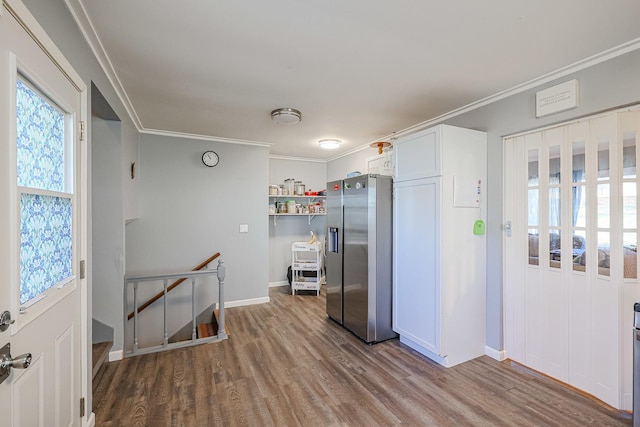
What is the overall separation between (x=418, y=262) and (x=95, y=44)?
303cm

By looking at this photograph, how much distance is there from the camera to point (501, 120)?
2.71 metres

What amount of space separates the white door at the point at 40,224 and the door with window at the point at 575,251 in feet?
10.7

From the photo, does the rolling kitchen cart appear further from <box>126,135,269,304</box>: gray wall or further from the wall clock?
the wall clock

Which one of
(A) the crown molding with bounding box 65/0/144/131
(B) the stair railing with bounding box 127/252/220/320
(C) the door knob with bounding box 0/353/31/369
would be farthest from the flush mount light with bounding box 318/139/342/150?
(C) the door knob with bounding box 0/353/31/369

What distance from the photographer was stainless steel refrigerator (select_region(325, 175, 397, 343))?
3.14m

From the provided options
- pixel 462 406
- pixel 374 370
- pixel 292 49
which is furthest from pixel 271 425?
pixel 292 49

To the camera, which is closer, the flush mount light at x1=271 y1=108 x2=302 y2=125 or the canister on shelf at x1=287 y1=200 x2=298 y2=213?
the flush mount light at x1=271 y1=108 x2=302 y2=125

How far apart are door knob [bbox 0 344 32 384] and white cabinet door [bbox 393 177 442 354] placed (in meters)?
2.64

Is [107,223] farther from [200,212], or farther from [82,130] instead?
[200,212]

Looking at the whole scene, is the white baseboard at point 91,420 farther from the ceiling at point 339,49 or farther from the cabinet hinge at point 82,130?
the ceiling at point 339,49

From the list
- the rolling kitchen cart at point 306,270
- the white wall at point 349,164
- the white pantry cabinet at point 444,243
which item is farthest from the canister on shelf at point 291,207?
the white pantry cabinet at point 444,243

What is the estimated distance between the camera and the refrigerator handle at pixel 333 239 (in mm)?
3734


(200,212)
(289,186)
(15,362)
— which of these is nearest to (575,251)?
(15,362)

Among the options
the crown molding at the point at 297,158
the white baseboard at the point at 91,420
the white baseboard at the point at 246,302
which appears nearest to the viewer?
the white baseboard at the point at 91,420
